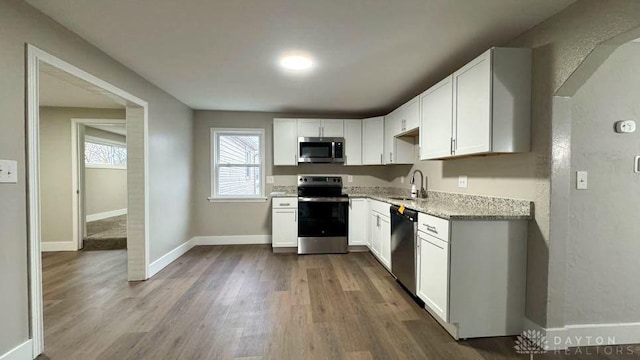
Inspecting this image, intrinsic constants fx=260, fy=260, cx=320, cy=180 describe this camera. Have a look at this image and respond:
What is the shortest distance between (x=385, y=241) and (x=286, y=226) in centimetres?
153

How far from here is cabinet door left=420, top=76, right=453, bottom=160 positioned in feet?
7.66

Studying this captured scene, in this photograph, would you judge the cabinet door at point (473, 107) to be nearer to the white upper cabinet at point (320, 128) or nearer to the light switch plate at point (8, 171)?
the white upper cabinet at point (320, 128)

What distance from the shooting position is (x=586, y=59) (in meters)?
1.56

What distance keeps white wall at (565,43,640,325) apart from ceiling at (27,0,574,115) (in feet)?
2.27

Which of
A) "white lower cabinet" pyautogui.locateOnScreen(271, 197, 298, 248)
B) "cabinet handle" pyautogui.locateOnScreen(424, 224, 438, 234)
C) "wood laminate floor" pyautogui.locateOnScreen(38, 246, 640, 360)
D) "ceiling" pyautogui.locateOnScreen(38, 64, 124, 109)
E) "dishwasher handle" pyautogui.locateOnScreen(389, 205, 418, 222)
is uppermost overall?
"ceiling" pyautogui.locateOnScreen(38, 64, 124, 109)

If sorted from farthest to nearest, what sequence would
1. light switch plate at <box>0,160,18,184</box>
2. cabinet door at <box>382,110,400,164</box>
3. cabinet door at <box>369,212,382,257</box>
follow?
cabinet door at <box>382,110,400,164</box>, cabinet door at <box>369,212,382,257</box>, light switch plate at <box>0,160,18,184</box>

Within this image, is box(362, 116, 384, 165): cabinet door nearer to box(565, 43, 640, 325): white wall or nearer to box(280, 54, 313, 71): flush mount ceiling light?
box(280, 54, 313, 71): flush mount ceiling light

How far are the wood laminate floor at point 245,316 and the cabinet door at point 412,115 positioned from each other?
1.82 metres

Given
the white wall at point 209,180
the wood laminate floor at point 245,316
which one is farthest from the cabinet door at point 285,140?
the wood laminate floor at point 245,316

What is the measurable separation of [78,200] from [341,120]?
432cm

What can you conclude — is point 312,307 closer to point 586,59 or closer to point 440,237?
point 440,237

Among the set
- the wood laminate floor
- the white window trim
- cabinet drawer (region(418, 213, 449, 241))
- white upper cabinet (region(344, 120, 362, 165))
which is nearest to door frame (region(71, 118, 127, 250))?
the wood laminate floor

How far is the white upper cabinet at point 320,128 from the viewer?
4203 mm

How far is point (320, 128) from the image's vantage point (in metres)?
4.23
